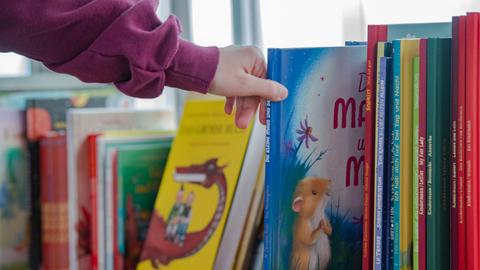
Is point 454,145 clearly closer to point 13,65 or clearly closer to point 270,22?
point 270,22

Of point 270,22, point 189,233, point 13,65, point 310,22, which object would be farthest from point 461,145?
point 13,65

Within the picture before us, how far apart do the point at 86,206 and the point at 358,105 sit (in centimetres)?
74

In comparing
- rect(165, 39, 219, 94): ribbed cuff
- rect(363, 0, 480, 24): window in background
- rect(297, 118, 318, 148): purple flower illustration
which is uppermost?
rect(363, 0, 480, 24): window in background

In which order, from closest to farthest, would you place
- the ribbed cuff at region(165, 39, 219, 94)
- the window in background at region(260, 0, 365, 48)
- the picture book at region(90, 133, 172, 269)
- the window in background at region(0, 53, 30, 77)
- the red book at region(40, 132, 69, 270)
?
the ribbed cuff at region(165, 39, 219, 94) → the window in background at region(260, 0, 365, 48) → the picture book at region(90, 133, 172, 269) → the red book at region(40, 132, 69, 270) → the window in background at region(0, 53, 30, 77)

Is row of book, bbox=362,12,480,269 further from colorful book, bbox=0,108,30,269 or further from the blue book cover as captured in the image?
colorful book, bbox=0,108,30,269

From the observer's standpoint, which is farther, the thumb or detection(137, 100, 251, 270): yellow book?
detection(137, 100, 251, 270): yellow book

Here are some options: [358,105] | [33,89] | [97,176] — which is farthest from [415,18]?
[33,89]

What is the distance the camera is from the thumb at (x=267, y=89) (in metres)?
0.94

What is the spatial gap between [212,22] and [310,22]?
13.3 inches

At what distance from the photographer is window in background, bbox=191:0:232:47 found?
1701 mm

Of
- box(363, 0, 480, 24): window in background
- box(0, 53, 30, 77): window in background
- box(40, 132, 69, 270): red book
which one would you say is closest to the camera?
box(363, 0, 480, 24): window in background

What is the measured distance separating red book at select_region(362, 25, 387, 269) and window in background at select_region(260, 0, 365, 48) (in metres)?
0.41

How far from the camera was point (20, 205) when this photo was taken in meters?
1.73

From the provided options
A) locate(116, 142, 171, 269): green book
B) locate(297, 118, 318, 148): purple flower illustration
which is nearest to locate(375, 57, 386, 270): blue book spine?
locate(297, 118, 318, 148): purple flower illustration
